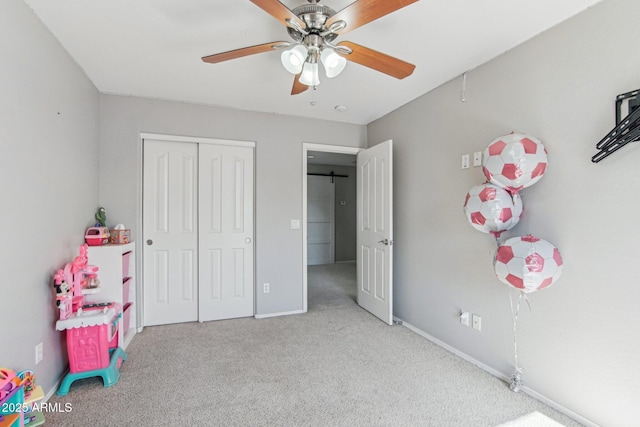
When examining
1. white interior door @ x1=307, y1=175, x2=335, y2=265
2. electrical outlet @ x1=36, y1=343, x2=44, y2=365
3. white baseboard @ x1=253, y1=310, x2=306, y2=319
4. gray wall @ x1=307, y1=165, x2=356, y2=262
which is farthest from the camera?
gray wall @ x1=307, y1=165, x2=356, y2=262

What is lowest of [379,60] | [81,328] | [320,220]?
[81,328]

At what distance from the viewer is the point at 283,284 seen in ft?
11.8

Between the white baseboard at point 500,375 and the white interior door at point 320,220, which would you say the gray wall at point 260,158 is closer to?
the white baseboard at point 500,375

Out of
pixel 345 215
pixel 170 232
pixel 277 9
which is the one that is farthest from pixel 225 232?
pixel 345 215

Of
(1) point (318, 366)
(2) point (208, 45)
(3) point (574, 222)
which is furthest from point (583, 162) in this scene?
(2) point (208, 45)

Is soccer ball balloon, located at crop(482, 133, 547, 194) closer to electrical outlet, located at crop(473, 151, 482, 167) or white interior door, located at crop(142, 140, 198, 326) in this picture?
electrical outlet, located at crop(473, 151, 482, 167)

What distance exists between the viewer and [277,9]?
4.48ft

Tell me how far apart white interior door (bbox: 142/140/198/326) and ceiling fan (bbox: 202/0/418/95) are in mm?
1790

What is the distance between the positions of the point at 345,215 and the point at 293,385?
215 inches

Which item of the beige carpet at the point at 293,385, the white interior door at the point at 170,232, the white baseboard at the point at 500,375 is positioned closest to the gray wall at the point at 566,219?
the white baseboard at the point at 500,375

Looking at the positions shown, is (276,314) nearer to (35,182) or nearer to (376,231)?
(376,231)

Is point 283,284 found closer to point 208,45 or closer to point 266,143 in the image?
point 266,143

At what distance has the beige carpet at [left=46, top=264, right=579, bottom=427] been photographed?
178 centimetres

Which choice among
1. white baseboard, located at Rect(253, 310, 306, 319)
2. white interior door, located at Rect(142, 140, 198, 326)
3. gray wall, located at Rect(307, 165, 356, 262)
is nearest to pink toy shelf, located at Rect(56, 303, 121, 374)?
white interior door, located at Rect(142, 140, 198, 326)
